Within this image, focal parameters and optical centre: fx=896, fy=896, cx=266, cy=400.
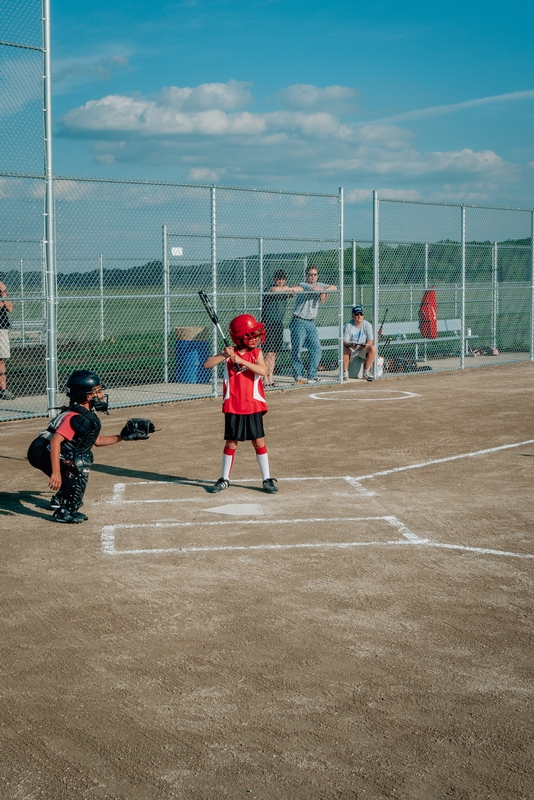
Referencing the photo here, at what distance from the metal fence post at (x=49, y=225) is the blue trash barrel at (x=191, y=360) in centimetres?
477

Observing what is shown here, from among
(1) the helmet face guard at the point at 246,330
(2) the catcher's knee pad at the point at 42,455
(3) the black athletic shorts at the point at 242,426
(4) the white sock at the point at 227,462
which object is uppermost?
(1) the helmet face guard at the point at 246,330

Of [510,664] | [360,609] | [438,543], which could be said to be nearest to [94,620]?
[360,609]

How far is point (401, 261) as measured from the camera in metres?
20.4

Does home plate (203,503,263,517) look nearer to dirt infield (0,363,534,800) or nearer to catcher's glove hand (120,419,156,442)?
dirt infield (0,363,534,800)

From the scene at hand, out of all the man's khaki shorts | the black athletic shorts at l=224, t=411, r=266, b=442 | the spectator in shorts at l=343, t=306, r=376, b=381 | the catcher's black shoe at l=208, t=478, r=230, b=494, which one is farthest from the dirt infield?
the spectator in shorts at l=343, t=306, r=376, b=381

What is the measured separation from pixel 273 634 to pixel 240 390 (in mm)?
3453

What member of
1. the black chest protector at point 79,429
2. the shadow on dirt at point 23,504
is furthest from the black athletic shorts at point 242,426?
the shadow on dirt at point 23,504

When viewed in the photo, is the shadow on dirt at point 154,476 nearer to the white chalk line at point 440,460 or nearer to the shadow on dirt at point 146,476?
the shadow on dirt at point 146,476

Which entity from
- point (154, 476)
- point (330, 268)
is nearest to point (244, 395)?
point (154, 476)

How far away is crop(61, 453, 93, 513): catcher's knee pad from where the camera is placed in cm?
682

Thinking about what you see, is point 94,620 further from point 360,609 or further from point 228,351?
point 228,351

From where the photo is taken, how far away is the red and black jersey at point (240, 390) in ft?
25.6

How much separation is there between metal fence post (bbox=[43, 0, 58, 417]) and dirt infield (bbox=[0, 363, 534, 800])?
2944mm

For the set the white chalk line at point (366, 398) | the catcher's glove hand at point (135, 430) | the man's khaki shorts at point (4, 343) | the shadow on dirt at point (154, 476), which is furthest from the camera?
the white chalk line at point (366, 398)
